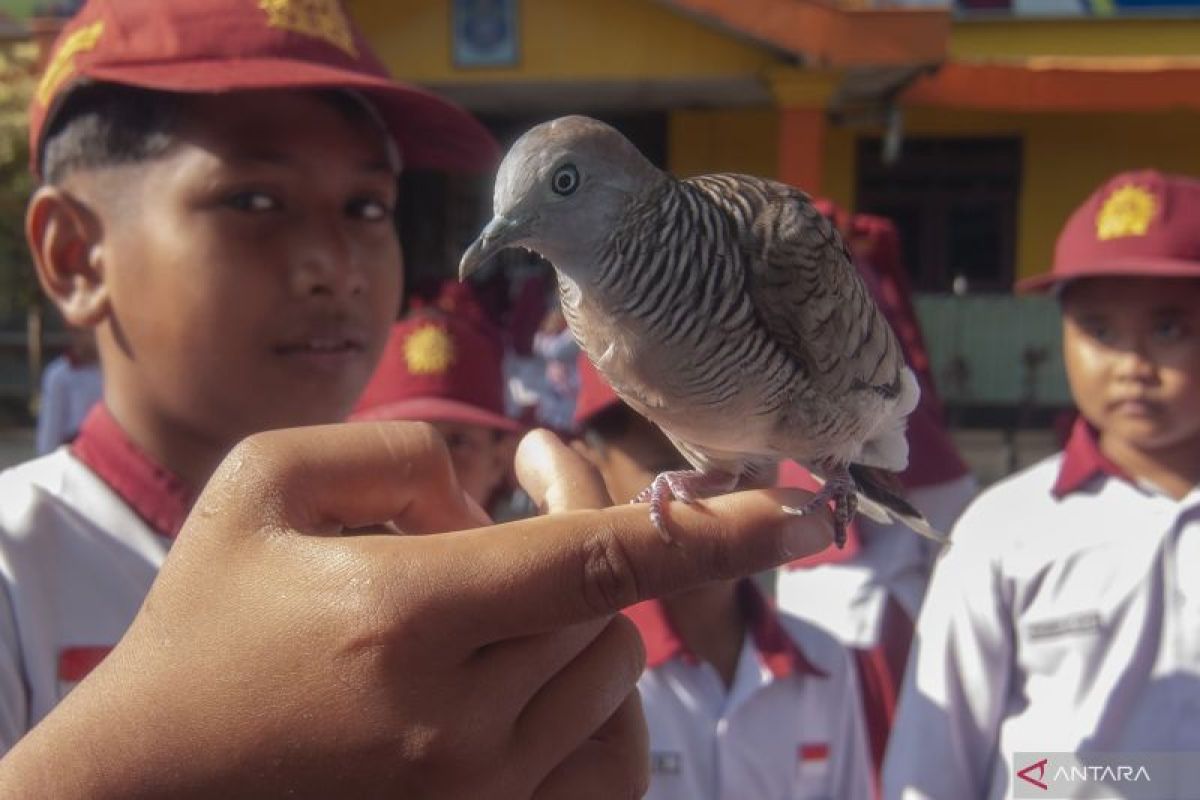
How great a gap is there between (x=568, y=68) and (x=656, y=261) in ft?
28.9

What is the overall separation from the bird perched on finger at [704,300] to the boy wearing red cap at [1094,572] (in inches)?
35.8

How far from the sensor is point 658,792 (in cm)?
258

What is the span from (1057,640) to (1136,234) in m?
0.96

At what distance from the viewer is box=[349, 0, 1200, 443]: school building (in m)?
9.34

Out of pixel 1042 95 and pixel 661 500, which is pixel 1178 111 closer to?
pixel 1042 95

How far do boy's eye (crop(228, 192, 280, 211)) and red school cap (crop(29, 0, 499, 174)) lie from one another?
0.17 metres

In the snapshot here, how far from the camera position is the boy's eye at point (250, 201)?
6.25 ft

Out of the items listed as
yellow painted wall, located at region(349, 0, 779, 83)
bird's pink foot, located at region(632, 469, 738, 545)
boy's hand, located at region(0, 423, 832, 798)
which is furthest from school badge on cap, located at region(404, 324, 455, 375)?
yellow painted wall, located at region(349, 0, 779, 83)

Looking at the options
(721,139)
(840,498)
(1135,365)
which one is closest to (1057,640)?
(1135,365)

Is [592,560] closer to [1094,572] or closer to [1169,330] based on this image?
[1094,572]

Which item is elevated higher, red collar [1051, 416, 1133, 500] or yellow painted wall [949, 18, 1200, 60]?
yellow painted wall [949, 18, 1200, 60]

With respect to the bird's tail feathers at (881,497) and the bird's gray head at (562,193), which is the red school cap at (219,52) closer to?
the bird's gray head at (562,193)

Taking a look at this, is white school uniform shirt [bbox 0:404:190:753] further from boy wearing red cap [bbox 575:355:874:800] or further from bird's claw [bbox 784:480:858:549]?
bird's claw [bbox 784:480:858:549]

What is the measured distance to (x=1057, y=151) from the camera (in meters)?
13.1
